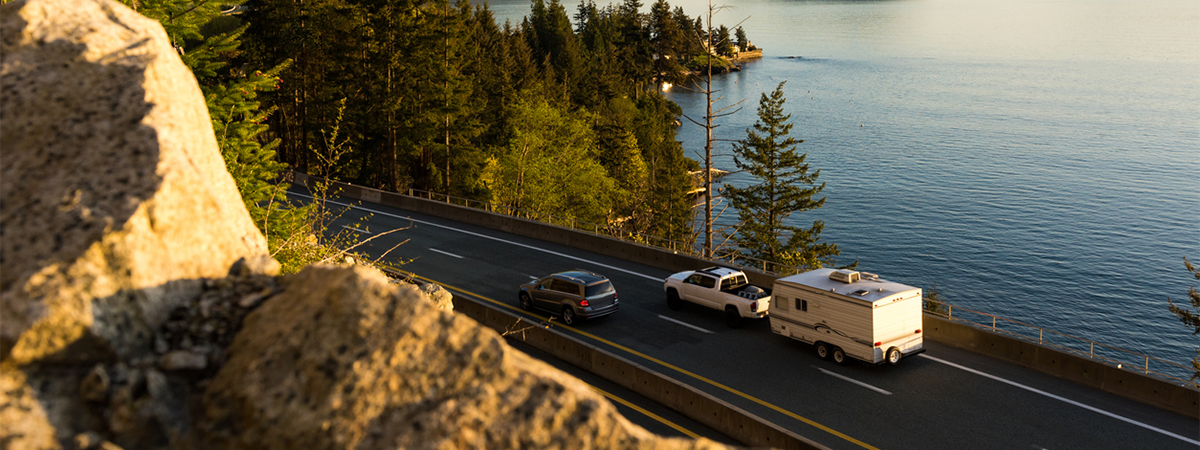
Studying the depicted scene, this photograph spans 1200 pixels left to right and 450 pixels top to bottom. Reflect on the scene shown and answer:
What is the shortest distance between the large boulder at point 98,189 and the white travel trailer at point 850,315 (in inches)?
731

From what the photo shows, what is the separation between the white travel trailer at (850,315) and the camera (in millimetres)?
21406

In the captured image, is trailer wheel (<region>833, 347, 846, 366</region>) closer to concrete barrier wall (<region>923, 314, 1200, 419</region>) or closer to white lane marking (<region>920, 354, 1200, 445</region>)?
white lane marking (<region>920, 354, 1200, 445</region>)

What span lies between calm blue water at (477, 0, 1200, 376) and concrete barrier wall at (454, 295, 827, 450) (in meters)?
37.6

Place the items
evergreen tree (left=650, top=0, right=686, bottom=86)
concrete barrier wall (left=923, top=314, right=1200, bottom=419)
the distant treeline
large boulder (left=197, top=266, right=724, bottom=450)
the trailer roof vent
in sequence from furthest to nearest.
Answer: evergreen tree (left=650, top=0, right=686, bottom=86), the distant treeline, the trailer roof vent, concrete barrier wall (left=923, top=314, right=1200, bottom=419), large boulder (left=197, top=266, right=724, bottom=450)

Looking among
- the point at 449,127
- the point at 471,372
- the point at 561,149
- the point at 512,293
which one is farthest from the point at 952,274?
the point at 471,372

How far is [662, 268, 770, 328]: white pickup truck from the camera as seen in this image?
24938 mm

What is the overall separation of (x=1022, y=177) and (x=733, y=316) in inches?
2682

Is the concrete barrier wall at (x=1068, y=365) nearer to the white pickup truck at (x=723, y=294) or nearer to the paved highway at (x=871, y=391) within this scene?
the paved highway at (x=871, y=391)

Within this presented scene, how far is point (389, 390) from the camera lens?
12.6 feet

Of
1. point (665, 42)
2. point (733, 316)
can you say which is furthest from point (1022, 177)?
point (733, 316)

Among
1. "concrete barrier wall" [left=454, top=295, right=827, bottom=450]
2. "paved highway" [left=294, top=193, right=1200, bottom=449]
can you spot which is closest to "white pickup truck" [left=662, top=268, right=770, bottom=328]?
"paved highway" [left=294, top=193, right=1200, bottom=449]

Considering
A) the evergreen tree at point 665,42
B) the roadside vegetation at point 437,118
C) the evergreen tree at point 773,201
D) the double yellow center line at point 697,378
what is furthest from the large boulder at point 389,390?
the evergreen tree at point 665,42

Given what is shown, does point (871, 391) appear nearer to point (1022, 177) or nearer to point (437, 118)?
point (437, 118)

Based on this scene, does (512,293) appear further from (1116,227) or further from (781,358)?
(1116,227)
